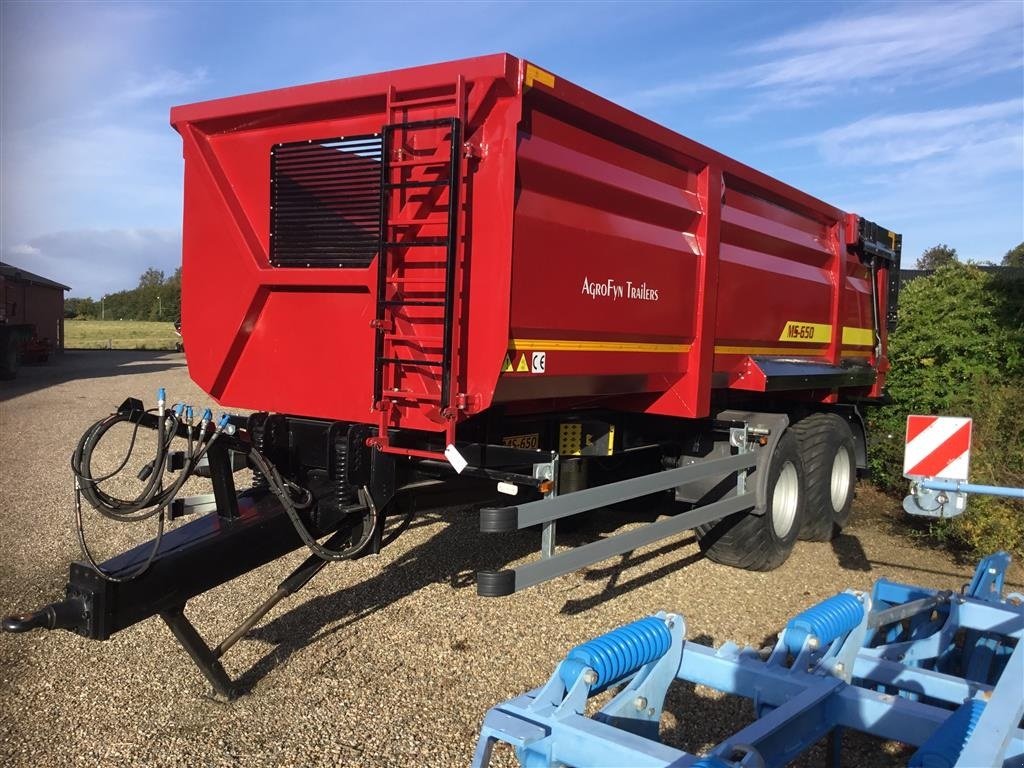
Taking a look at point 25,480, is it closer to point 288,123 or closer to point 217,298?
point 217,298

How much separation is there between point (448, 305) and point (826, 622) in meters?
1.77

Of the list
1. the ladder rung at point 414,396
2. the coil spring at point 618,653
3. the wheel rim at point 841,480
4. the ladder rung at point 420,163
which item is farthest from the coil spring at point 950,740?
the wheel rim at point 841,480

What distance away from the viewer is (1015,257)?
36531mm

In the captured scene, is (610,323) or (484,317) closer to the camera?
(484,317)

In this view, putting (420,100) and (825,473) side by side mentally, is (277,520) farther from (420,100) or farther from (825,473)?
(825,473)

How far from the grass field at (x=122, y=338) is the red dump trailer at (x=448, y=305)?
28.7m

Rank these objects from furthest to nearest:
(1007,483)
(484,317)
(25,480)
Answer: (25,480) → (1007,483) → (484,317)

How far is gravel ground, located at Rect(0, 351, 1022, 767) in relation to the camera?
3.32 meters

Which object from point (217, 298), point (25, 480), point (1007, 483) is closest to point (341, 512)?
point (217, 298)

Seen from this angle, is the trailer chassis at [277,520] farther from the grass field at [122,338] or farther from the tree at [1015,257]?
the tree at [1015,257]

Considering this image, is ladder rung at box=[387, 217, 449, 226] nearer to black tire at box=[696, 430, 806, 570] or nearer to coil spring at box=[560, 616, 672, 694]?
coil spring at box=[560, 616, 672, 694]

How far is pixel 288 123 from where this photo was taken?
4.00 meters

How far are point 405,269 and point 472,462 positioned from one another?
87cm

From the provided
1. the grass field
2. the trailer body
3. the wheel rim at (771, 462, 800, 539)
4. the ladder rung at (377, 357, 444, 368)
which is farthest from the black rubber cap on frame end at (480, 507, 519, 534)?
the grass field
